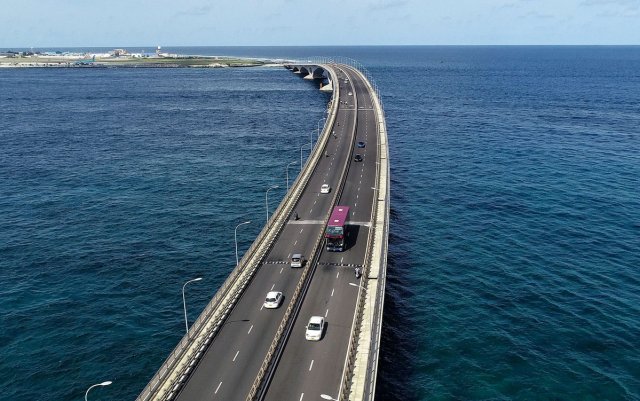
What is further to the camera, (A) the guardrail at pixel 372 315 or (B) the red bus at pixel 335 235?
(B) the red bus at pixel 335 235

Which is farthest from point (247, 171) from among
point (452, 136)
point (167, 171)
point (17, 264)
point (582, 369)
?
point (582, 369)

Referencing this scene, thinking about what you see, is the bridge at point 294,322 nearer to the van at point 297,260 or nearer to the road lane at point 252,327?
the road lane at point 252,327

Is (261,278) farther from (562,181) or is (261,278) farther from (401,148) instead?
(401,148)

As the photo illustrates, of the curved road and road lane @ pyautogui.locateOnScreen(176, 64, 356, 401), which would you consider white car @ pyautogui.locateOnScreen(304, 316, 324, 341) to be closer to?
the curved road

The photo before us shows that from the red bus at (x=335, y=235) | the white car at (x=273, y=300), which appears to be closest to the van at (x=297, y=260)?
the red bus at (x=335, y=235)

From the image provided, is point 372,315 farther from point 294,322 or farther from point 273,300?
point 273,300

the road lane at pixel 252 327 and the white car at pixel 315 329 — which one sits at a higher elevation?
the white car at pixel 315 329

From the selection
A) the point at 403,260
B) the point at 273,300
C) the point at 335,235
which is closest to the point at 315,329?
the point at 273,300

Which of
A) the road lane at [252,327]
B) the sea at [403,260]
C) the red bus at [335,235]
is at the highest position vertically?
the red bus at [335,235]
